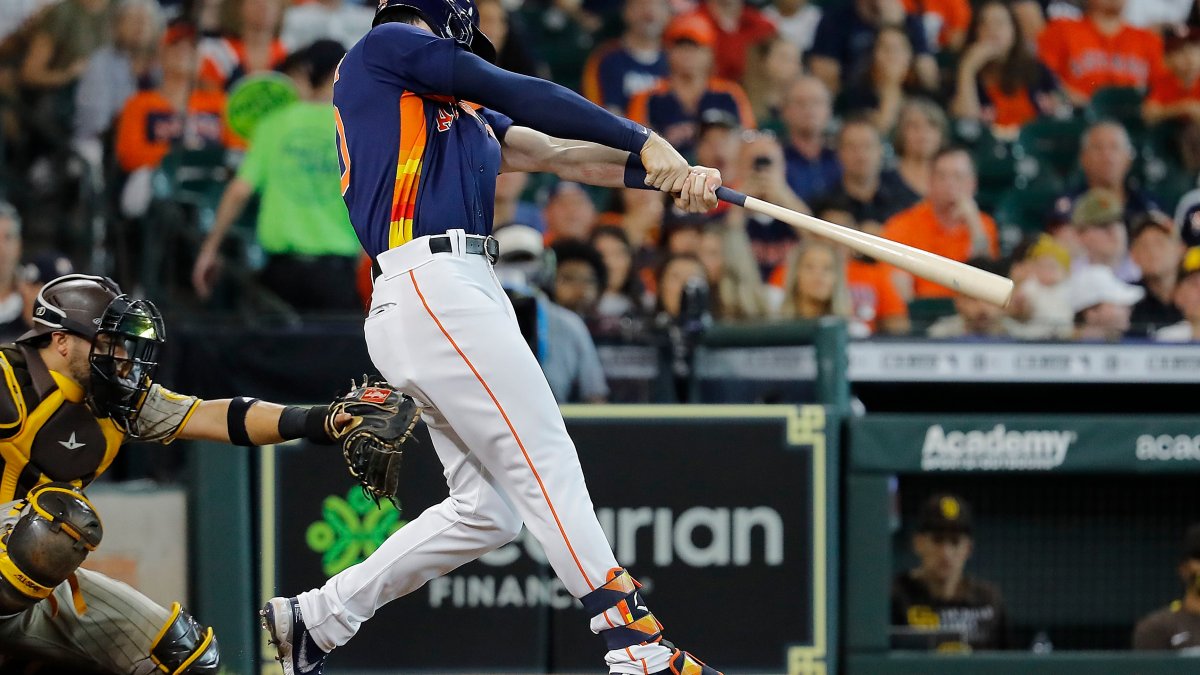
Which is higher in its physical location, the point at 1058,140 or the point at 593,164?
the point at 1058,140

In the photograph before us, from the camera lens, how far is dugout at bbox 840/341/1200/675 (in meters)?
5.36

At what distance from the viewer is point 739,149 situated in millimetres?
7949

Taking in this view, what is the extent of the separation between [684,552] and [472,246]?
2.17 meters

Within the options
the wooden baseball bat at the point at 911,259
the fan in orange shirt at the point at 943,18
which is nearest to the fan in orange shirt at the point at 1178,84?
the fan in orange shirt at the point at 943,18

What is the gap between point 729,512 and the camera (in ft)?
17.8

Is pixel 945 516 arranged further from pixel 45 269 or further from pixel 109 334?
pixel 45 269

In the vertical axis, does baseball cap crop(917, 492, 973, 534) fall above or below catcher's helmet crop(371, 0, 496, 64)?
below

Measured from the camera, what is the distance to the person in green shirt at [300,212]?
6836mm

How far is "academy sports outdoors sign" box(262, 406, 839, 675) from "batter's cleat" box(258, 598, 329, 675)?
150 centimetres

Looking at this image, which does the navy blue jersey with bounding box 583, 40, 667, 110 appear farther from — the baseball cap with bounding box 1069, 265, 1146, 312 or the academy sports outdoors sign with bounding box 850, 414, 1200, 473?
the academy sports outdoors sign with bounding box 850, 414, 1200, 473

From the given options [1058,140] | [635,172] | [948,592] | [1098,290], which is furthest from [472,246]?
[1058,140]

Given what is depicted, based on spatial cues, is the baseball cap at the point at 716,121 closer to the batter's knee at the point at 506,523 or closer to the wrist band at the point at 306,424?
the wrist band at the point at 306,424

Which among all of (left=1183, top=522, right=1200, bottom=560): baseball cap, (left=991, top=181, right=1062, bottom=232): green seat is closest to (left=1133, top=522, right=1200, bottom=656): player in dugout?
(left=1183, top=522, right=1200, bottom=560): baseball cap

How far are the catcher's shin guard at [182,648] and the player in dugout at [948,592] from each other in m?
2.63
